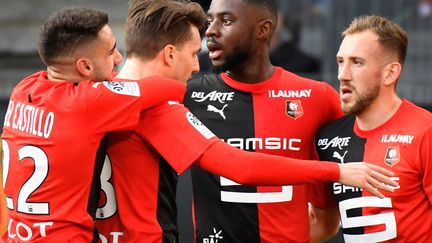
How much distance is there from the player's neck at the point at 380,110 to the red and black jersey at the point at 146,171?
1126mm

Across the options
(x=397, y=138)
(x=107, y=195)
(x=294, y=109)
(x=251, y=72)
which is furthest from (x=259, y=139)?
(x=107, y=195)

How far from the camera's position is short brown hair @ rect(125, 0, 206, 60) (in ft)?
13.8

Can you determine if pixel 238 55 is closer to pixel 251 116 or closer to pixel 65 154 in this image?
pixel 251 116

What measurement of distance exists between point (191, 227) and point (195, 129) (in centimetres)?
205

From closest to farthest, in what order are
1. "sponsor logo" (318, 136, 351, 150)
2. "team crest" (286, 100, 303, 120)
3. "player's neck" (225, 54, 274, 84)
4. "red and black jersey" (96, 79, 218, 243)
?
"red and black jersey" (96, 79, 218, 243) < "sponsor logo" (318, 136, 351, 150) < "team crest" (286, 100, 303, 120) < "player's neck" (225, 54, 274, 84)

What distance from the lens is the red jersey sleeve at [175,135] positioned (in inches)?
158

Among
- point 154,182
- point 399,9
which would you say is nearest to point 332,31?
point 399,9

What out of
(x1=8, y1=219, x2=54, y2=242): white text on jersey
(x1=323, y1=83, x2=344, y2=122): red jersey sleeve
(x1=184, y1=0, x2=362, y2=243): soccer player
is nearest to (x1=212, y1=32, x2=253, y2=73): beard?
(x1=184, y1=0, x2=362, y2=243): soccer player

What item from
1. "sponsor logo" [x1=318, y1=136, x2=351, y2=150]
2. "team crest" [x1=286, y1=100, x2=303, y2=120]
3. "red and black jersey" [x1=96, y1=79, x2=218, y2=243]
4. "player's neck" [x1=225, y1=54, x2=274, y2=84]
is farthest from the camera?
"player's neck" [x1=225, y1=54, x2=274, y2=84]

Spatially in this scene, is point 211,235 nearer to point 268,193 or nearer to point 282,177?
point 268,193

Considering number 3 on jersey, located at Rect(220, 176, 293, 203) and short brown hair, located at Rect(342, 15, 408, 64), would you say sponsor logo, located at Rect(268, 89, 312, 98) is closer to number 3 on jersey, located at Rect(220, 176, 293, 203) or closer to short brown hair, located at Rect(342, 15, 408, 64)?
short brown hair, located at Rect(342, 15, 408, 64)

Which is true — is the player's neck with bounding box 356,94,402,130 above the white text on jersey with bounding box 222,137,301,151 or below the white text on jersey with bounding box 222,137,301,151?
above

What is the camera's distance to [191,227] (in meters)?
6.00

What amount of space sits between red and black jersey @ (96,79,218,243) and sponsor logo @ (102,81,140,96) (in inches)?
4.8
